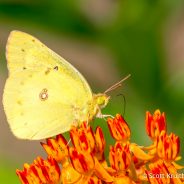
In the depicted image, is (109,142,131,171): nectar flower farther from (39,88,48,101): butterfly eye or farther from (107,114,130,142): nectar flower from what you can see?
(39,88,48,101): butterfly eye

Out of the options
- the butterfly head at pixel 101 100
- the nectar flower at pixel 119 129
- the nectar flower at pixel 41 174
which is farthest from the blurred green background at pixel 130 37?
the nectar flower at pixel 41 174

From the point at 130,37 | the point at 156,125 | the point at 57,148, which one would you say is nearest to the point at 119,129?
the point at 156,125

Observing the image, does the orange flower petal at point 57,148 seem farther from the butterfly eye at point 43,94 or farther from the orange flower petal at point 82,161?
the butterfly eye at point 43,94

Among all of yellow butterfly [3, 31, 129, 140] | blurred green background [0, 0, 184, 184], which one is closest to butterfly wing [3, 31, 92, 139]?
yellow butterfly [3, 31, 129, 140]

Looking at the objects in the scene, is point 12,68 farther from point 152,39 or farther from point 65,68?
point 152,39

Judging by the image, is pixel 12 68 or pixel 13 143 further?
pixel 13 143

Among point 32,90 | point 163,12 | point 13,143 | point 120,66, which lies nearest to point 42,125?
point 32,90
